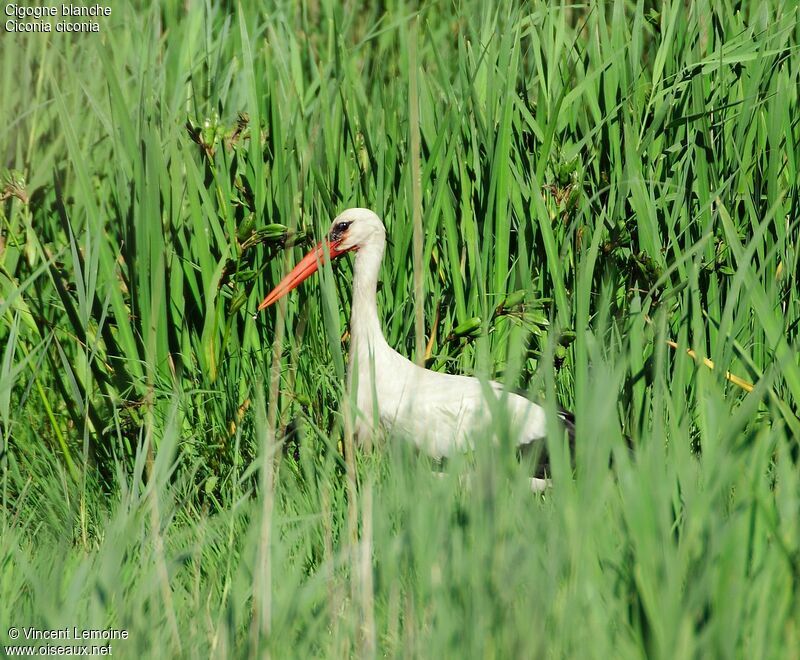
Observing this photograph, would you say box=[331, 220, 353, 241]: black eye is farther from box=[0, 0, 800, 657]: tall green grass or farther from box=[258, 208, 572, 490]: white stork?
box=[0, 0, 800, 657]: tall green grass

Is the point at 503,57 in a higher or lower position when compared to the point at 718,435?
higher

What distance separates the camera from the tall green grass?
1.96 meters

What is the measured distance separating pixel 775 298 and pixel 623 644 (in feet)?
4.94

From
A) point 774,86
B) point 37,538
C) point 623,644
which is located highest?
point 774,86

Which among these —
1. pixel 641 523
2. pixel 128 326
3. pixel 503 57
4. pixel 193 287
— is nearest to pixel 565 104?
pixel 503 57

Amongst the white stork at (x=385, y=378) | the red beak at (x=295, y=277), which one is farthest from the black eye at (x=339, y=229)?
the red beak at (x=295, y=277)

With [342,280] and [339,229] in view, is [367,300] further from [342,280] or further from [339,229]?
[342,280]

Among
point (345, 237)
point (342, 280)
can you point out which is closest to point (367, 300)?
point (345, 237)

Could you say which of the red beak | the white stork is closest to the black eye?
the white stork

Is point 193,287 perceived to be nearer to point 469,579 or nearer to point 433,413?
point 433,413

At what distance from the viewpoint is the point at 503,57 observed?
281 cm

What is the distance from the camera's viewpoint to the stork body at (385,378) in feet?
8.62

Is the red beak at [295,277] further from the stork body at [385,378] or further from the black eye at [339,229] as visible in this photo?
the black eye at [339,229]

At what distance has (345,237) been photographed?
9.11ft
